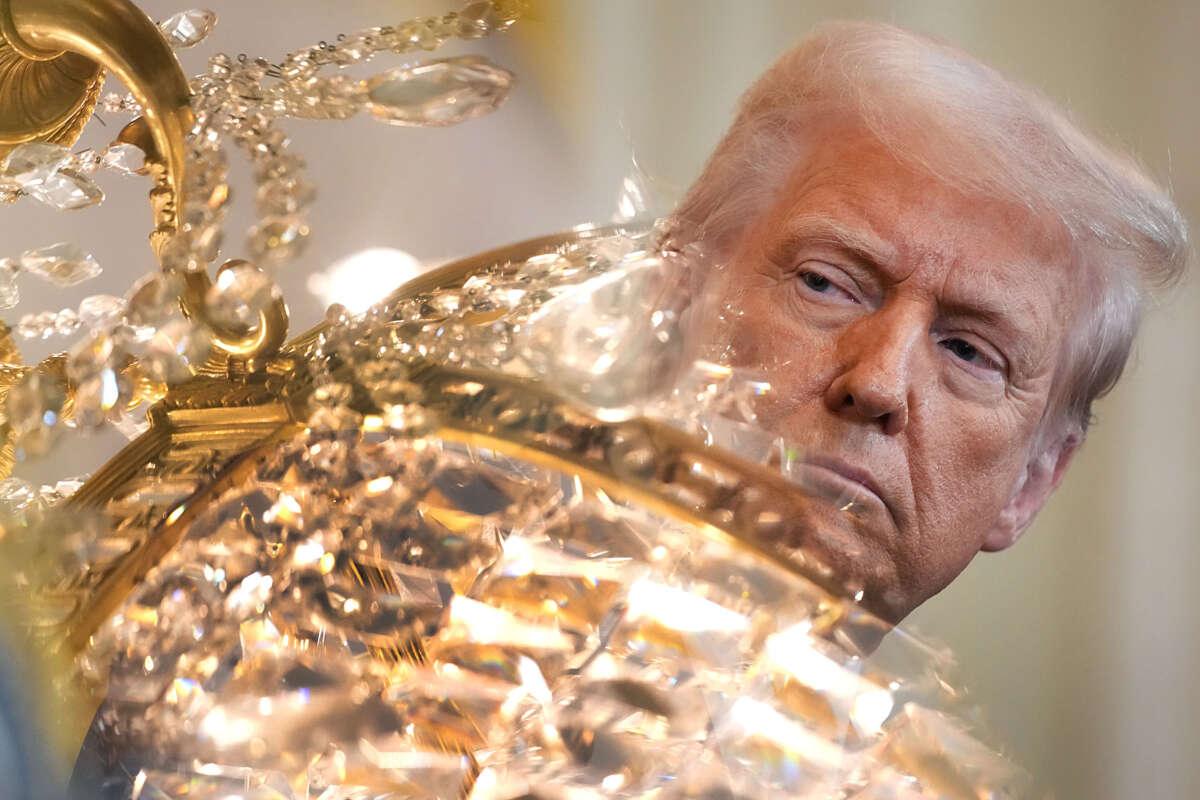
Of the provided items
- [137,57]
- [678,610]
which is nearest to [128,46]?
[137,57]

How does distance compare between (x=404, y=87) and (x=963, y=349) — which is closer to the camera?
(x=404, y=87)

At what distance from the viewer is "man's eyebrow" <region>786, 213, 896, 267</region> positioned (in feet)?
2.09

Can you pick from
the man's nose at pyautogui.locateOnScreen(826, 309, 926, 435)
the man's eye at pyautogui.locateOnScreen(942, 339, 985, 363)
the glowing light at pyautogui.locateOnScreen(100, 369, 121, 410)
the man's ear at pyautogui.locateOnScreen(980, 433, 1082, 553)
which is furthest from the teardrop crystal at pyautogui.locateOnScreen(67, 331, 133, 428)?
the man's ear at pyautogui.locateOnScreen(980, 433, 1082, 553)

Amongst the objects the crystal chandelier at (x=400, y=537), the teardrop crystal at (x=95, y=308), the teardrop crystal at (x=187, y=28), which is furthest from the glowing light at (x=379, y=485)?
the teardrop crystal at (x=187, y=28)

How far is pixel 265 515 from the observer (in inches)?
12.2

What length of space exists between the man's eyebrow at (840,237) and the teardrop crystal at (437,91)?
0.35 m

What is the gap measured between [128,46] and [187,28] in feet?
0.22

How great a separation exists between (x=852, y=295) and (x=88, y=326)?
1.45 ft

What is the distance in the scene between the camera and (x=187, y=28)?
16.2 inches

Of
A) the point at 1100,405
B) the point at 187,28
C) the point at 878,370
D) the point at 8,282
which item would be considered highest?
the point at 1100,405

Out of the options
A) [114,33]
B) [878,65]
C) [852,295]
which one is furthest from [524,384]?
[878,65]

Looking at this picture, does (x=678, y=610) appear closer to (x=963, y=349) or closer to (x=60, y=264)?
(x=60, y=264)

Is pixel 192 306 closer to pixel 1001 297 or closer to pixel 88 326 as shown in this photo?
pixel 88 326

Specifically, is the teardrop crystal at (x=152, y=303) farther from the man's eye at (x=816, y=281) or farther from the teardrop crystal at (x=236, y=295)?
the man's eye at (x=816, y=281)
